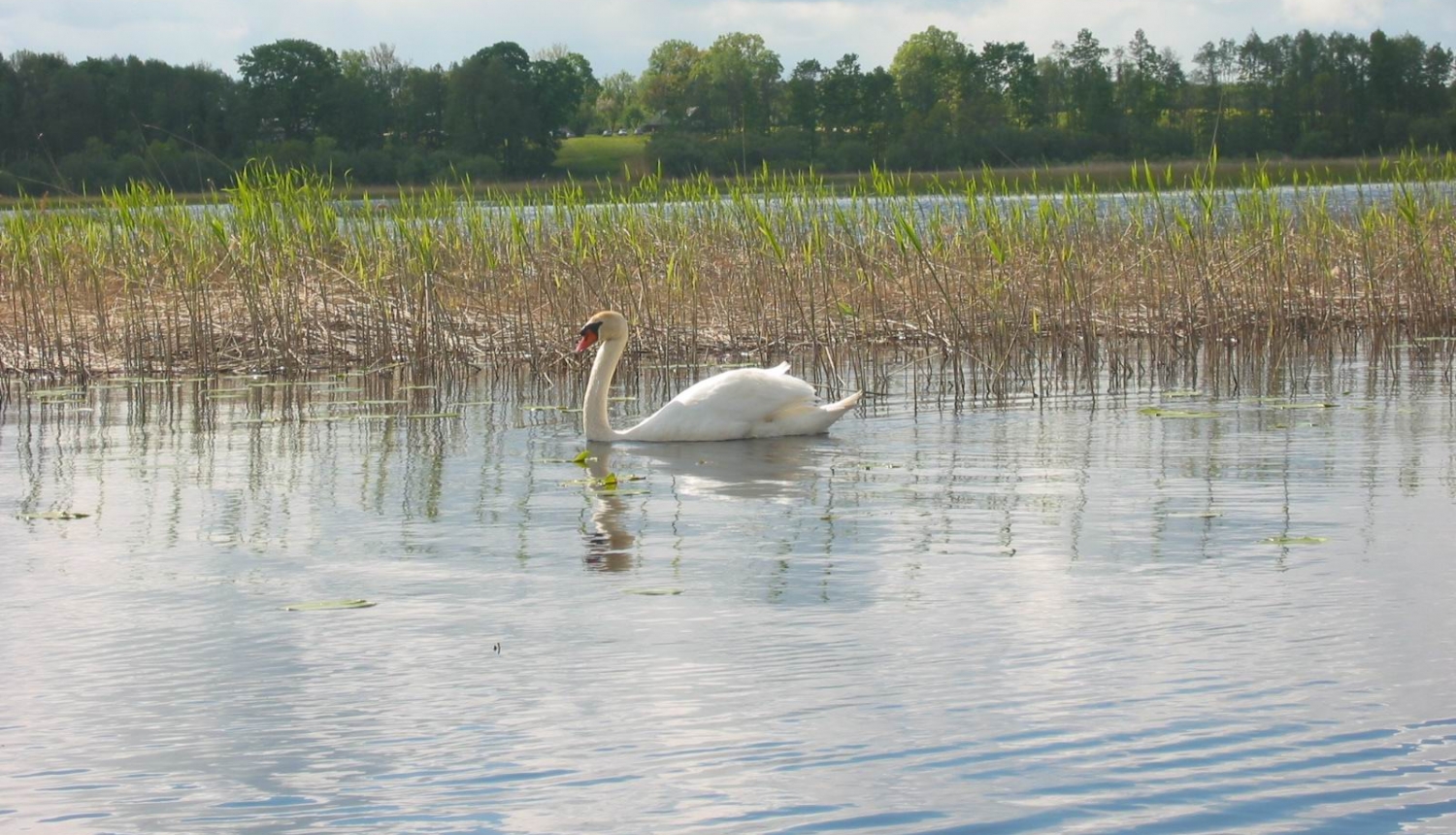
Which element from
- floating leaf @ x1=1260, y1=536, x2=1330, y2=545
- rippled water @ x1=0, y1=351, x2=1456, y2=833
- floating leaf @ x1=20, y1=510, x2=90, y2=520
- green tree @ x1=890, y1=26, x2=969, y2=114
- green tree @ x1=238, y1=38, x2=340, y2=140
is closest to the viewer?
rippled water @ x1=0, y1=351, x2=1456, y2=833

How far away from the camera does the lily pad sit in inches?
182

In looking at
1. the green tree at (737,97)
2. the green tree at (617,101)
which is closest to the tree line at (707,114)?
the green tree at (737,97)

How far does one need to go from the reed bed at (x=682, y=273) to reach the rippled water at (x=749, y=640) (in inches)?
164

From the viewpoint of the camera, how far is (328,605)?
4.65 metres

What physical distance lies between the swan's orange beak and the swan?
12.1 inches

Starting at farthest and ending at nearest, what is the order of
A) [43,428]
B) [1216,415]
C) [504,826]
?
[43,428], [1216,415], [504,826]

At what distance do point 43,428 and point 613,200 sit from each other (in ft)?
18.4

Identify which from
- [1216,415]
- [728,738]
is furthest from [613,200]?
[728,738]

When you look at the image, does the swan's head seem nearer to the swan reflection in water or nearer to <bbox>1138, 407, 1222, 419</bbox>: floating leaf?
the swan reflection in water

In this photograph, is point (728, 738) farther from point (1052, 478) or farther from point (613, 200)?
point (613, 200)

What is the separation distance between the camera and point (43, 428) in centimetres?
887

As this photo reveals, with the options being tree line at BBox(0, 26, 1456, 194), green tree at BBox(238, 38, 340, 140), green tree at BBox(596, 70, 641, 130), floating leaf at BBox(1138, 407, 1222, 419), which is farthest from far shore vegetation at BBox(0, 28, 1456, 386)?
green tree at BBox(596, 70, 641, 130)

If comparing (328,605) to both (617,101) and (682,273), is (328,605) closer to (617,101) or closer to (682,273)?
(682,273)

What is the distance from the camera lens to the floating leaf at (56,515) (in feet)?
19.9
